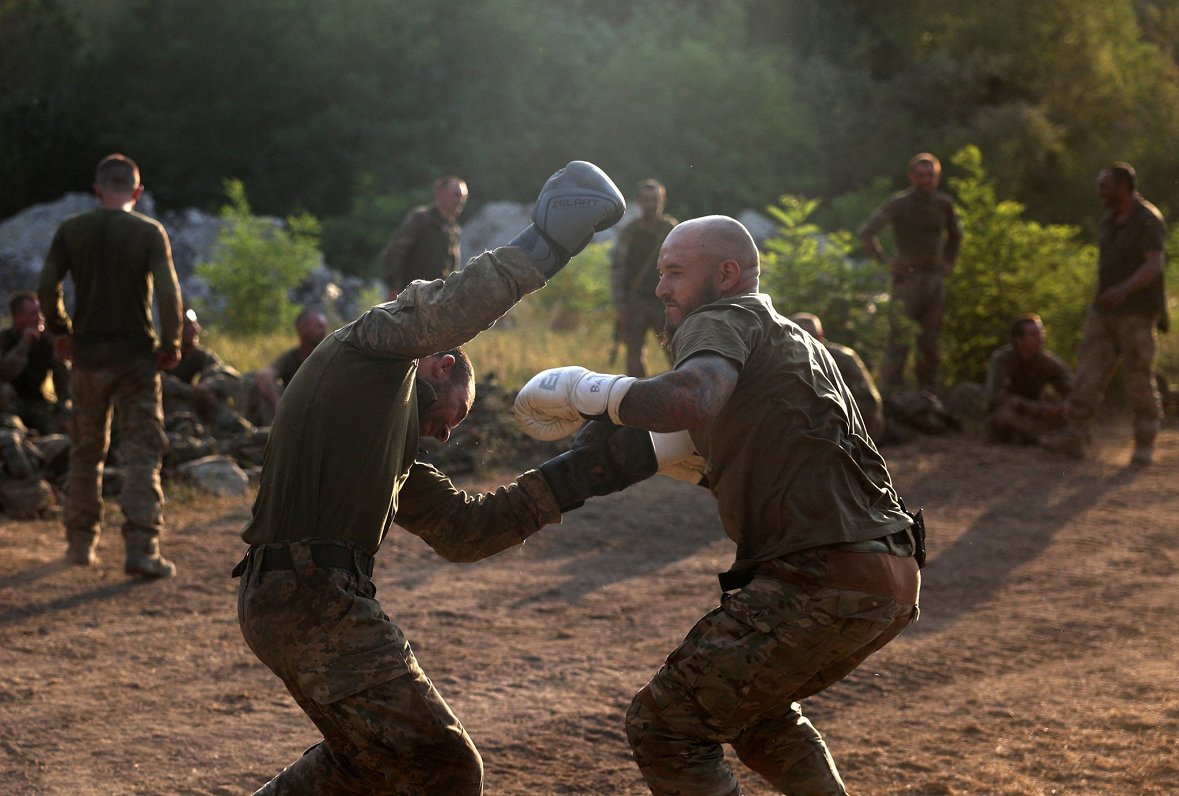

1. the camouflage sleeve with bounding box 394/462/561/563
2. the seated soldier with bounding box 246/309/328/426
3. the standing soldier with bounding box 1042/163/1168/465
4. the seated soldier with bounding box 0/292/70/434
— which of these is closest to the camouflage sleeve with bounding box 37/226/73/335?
the seated soldier with bounding box 246/309/328/426

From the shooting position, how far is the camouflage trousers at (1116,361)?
33.5 feet

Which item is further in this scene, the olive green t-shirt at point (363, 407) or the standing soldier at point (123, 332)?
the standing soldier at point (123, 332)

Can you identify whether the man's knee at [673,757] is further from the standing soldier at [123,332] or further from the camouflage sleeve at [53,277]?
the camouflage sleeve at [53,277]

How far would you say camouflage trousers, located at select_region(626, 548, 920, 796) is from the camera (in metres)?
3.35

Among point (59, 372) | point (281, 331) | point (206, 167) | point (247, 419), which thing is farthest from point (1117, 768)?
point (206, 167)

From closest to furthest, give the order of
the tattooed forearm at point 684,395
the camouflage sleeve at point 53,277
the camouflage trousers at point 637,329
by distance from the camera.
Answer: the tattooed forearm at point 684,395, the camouflage sleeve at point 53,277, the camouflage trousers at point 637,329

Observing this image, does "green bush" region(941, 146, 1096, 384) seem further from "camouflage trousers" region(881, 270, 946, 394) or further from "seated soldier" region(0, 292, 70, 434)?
"seated soldier" region(0, 292, 70, 434)

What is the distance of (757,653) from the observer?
334 cm

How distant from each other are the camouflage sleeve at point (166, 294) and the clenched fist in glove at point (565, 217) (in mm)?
4277

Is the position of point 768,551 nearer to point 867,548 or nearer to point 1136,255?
point 867,548

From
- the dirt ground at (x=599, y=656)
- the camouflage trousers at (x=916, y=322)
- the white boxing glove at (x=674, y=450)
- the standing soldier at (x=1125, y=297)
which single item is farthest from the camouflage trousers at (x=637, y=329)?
the white boxing glove at (x=674, y=450)

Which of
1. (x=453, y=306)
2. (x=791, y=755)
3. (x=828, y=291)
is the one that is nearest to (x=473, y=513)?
(x=453, y=306)

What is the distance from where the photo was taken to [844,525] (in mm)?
3336

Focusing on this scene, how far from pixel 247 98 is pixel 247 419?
66.3ft
